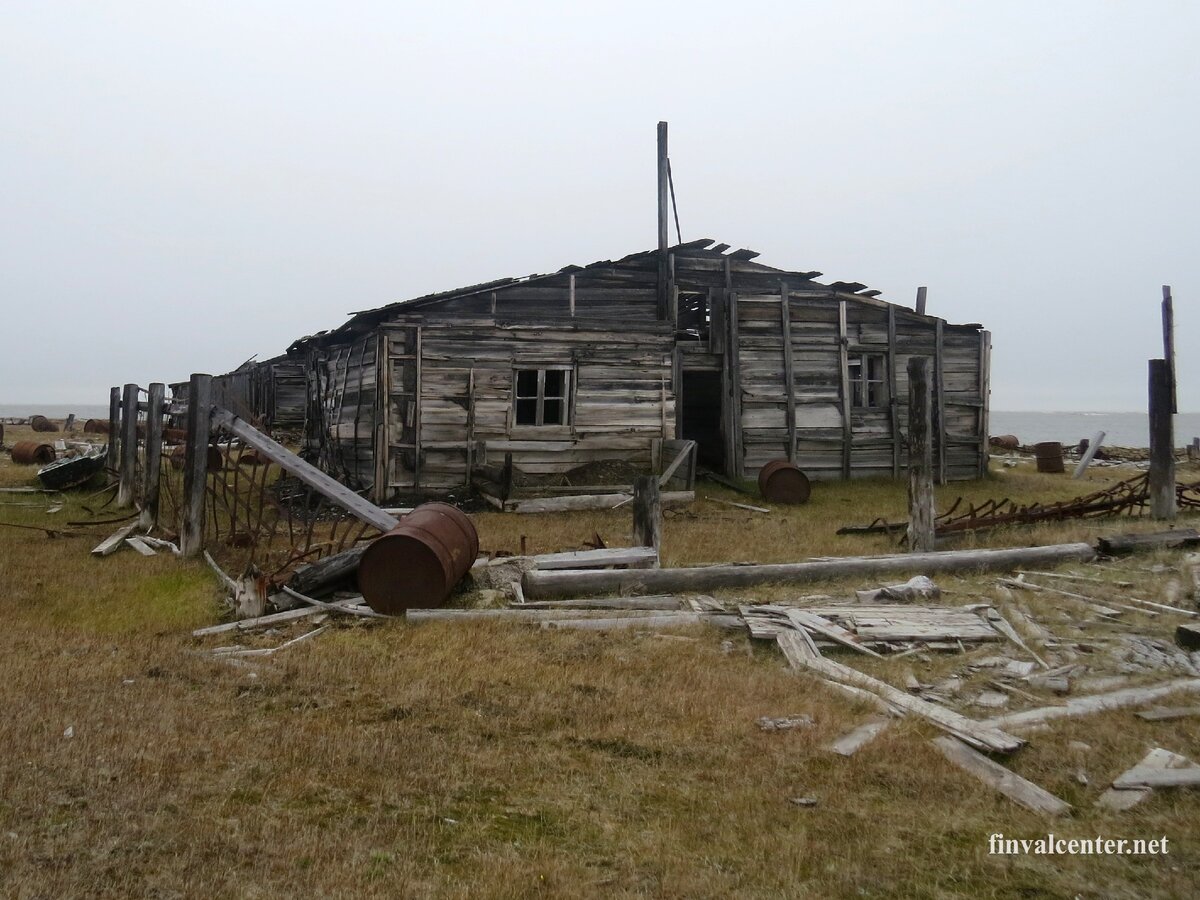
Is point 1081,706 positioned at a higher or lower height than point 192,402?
lower

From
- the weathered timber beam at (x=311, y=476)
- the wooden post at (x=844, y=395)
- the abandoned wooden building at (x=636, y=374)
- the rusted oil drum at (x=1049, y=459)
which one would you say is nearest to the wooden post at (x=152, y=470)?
the weathered timber beam at (x=311, y=476)

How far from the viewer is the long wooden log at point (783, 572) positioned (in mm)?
8500

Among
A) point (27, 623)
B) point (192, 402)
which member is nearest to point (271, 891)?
point (27, 623)

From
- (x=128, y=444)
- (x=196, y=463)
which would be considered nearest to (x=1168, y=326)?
(x=196, y=463)

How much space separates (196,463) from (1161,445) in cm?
1357

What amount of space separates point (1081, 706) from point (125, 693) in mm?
6181

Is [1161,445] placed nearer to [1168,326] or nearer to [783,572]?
[1168,326]

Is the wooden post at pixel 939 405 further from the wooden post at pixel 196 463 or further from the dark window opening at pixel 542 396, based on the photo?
the wooden post at pixel 196 463

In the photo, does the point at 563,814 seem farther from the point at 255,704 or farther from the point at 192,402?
the point at 192,402

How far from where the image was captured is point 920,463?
1073 centimetres

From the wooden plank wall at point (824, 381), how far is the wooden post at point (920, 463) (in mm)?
8083

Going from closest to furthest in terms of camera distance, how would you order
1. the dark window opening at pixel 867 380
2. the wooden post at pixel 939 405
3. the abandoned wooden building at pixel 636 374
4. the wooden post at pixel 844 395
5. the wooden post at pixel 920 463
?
the wooden post at pixel 920 463 → the abandoned wooden building at pixel 636 374 → the wooden post at pixel 844 395 → the dark window opening at pixel 867 380 → the wooden post at pixel 939 405

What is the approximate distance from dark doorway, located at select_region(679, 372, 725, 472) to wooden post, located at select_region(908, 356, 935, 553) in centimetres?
1003

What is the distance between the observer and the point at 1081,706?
539 cm
